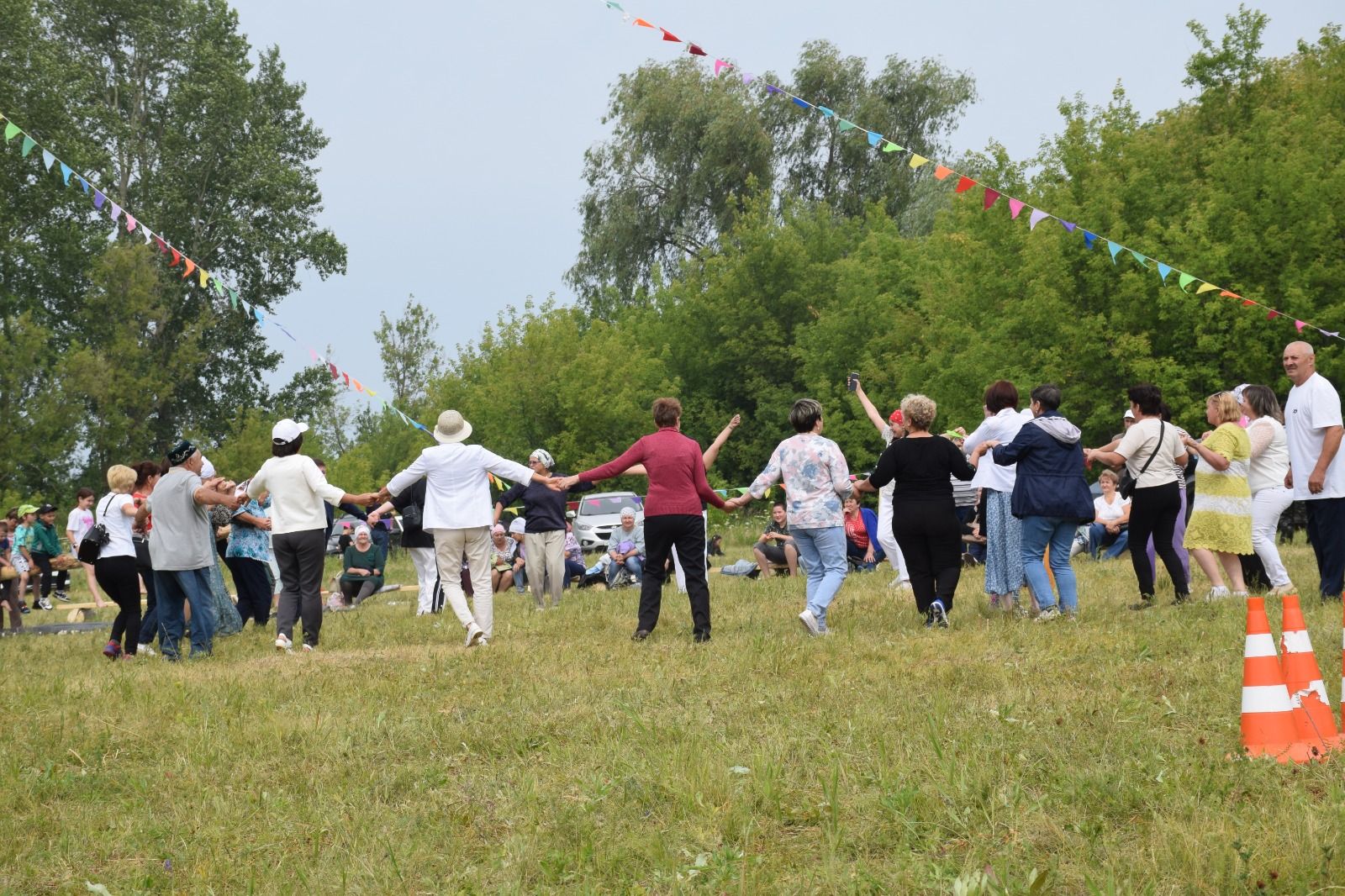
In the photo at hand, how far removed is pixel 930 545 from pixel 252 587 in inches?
282

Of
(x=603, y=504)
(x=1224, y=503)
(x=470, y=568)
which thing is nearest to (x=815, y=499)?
(x=470, y=568)

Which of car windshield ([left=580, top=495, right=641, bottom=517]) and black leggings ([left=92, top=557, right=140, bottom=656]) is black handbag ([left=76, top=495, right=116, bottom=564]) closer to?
black leggings ([left=92, top=557, right=140, bottom=656])

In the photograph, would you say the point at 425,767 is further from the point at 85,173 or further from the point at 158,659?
the point at 85,173

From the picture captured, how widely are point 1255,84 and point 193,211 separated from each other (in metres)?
34.1

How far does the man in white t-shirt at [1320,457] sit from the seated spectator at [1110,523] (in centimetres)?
877

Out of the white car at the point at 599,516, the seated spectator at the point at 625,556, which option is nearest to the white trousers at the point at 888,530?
the seated spectator at the point at 625,556

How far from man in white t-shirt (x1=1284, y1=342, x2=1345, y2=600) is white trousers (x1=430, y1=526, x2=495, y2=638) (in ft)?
20.6

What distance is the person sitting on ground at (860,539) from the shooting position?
20109mm

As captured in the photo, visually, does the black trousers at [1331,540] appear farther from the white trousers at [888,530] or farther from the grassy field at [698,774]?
the white trousers at [888,530]

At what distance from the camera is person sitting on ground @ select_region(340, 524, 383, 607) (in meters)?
19.1

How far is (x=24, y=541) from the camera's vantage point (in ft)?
77.5

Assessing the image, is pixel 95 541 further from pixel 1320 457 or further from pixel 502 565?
pixel 1320 457

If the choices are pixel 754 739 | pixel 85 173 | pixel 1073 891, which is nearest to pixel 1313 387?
pixel 754 739

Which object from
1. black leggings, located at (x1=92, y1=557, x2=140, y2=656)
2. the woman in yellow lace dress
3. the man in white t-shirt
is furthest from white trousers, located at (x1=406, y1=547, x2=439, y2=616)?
the man in white t-shirt
